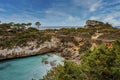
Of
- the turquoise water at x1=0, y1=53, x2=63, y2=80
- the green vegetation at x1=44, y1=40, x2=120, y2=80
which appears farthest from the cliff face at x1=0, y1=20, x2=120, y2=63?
the green vegetation at x1=44, y1=40, x2=120, y2=80

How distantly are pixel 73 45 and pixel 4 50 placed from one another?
16.4 m

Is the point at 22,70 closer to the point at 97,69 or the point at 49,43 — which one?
the point at 49,43

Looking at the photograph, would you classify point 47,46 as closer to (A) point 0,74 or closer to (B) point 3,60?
(B) point 3,60

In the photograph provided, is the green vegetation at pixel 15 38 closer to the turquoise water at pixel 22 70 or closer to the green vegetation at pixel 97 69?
the turquoise water at pixel 22 70

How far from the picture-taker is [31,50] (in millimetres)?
36812

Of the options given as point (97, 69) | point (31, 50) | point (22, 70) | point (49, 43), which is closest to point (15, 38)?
point (31, 50)

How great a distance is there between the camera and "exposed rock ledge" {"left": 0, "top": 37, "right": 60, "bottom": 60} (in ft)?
111

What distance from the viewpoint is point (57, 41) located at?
4141cm

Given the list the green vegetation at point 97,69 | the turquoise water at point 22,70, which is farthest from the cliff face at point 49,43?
the green vegetation at point 97,69

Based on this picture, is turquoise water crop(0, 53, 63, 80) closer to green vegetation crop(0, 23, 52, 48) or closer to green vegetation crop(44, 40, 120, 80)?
green vegetation crop(0, 23, 52, 48)

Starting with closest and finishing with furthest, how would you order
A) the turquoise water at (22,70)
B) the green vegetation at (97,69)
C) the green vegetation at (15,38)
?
1. the green vegetation at (97,69)
2. the turquoise water at (22,70)
3. the green vegetation at (15,38)

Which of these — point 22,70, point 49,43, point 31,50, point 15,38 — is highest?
point 15,38

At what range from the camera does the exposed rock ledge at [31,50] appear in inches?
1335


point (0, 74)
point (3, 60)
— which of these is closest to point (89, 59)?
point (0, 74)
